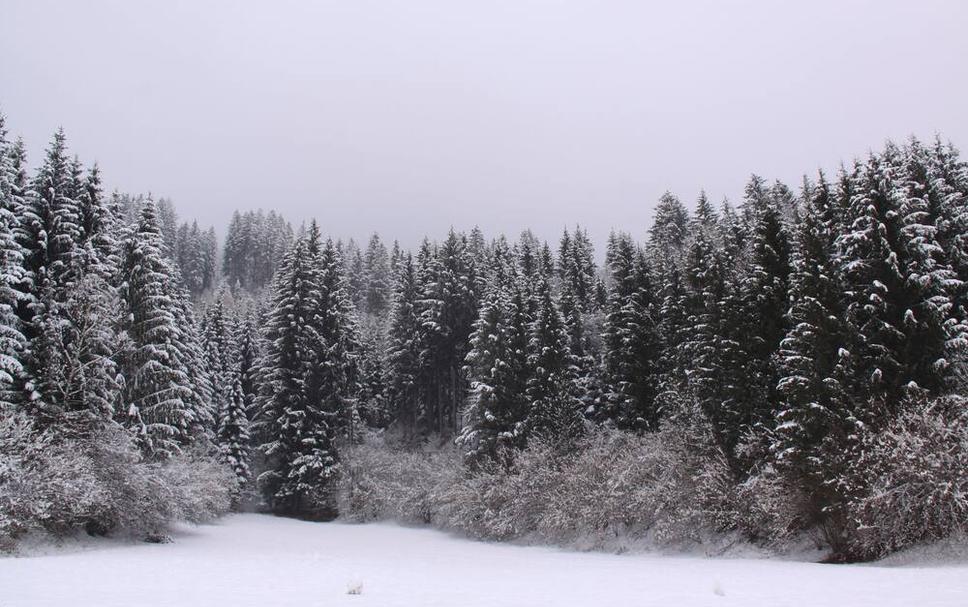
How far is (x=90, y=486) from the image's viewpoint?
78.8 ft

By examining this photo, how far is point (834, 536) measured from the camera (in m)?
20.9

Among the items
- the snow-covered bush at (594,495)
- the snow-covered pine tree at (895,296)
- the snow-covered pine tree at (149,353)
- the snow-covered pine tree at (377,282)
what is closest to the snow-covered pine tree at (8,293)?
the snow-covered pine tree at (149,353)

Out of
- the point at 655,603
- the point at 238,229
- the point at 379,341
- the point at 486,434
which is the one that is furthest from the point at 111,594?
the point at 238,229

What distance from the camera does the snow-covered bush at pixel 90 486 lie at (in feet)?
69.1

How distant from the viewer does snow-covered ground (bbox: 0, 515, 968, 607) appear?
11812 millimetres

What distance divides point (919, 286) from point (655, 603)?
55.7ft

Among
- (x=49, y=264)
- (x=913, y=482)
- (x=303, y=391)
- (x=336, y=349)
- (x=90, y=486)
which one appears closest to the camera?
(x=913, y=482)

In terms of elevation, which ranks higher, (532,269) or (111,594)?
(532,269)

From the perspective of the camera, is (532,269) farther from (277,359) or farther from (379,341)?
(277,359)

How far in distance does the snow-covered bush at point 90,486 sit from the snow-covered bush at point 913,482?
2678 cm

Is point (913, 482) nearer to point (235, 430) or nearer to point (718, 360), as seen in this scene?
point (718, 360)

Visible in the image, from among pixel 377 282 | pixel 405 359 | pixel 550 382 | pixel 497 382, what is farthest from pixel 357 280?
pixel 550 382

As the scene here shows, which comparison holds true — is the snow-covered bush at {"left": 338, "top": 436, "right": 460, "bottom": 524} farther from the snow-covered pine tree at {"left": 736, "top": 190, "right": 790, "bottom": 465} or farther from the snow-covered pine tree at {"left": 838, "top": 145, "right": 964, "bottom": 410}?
the snow-covered pine tree at {"left": 838, "top": 145, "right": 964, "bottom": 410}

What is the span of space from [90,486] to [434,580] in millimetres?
15832
